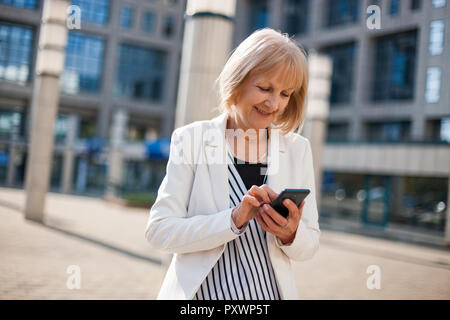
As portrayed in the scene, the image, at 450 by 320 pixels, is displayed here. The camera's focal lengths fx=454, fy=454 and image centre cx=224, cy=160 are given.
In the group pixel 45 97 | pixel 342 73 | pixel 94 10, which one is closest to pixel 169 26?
pixel 94 10

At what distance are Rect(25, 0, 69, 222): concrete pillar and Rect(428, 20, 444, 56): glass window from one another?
27.8 ft

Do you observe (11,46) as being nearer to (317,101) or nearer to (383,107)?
(317,101)

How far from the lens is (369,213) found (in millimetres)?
18625

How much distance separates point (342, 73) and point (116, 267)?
2647 cm

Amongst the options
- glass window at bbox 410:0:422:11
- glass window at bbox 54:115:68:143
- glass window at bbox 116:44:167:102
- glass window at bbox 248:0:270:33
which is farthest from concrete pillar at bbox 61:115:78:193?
glass window at bbox 410:0:422:11

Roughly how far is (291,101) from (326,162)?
2067cm

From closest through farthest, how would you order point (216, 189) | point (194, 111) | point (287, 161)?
point (216, 189)
point (287, 161)
point (194, 111)

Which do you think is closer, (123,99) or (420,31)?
(420,31)

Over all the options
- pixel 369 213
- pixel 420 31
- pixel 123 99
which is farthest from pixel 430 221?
pixel 123 99

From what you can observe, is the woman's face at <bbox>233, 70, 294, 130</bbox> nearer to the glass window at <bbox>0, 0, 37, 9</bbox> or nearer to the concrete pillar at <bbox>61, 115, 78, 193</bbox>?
the glass window at <bbox>0, 0, 37, 9</bbox>

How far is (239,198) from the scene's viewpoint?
5.07 feet

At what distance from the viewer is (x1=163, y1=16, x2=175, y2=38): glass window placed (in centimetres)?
474

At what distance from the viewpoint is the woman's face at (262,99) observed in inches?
58.2
